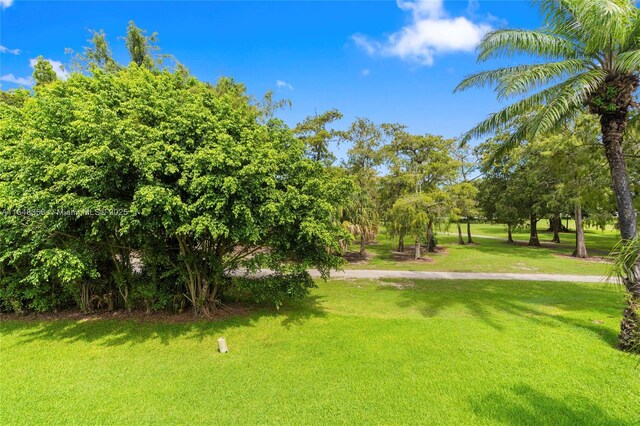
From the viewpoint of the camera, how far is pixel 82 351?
7742 mm

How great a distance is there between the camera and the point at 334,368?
671 centimetres

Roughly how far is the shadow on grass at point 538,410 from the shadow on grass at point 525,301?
10.7ft

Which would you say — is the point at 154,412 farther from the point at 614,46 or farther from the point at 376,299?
the point at 614,46

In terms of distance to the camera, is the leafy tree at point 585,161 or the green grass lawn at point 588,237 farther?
the green grass lawn at point 588,237

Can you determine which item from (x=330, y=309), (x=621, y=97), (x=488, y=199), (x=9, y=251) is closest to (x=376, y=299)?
(x=330, y=309)

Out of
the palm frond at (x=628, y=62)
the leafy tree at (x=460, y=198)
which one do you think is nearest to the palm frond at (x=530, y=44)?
the palm frond at (x=628, y=62)

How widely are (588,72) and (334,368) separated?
9.33m

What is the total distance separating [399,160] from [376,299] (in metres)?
12.1

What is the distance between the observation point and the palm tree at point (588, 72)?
6.86 metres

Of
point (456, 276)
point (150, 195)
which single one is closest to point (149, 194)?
point (150, 195)

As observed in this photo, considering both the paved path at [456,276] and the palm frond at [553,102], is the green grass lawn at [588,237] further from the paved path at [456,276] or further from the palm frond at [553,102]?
the palm frond at [553,102]

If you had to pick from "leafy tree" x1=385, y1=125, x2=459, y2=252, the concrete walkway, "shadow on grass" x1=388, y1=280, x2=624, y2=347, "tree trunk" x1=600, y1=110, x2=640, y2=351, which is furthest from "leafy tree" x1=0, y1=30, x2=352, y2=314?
"leafy tree" x1=385, y1=125, x2=459, y2=252

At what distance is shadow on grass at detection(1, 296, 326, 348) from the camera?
27.8 feet

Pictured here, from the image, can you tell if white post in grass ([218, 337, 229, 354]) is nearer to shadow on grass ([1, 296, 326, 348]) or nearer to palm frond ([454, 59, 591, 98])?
shadow on grass ([1, 296, 326, 348])
